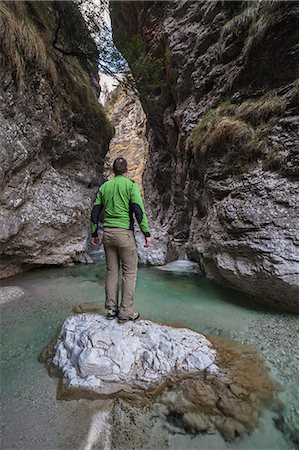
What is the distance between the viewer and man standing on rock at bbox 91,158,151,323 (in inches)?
135

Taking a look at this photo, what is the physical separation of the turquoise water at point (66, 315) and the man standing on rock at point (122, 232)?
1161 millimetres

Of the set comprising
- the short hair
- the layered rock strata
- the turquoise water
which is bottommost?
the turquoise water

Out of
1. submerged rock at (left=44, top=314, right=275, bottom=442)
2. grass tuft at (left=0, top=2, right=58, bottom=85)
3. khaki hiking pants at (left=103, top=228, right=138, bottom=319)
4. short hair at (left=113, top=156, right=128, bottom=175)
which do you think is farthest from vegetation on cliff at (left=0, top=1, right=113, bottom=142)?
submerged rock at (left=44, top=314, right=275, bottom=442)

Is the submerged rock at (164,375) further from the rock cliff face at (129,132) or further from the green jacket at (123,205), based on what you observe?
the rock cliff face at (129,132)

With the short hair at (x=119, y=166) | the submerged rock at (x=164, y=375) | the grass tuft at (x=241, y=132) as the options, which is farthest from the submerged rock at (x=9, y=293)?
the grass tuft at (x=241, y=132)

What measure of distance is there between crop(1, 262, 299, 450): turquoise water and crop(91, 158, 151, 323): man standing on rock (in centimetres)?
116

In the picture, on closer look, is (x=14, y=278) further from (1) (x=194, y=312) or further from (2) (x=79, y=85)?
(2) (x=79, y=85)

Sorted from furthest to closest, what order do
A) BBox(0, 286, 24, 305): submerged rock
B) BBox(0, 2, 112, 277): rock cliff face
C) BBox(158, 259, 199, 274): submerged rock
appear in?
BBox(158, 259, 199, 274): submerged rock, BBox(0, 2, 112, 277): rock cliff face, BBox(0, 286, 24, 305): submerged rock

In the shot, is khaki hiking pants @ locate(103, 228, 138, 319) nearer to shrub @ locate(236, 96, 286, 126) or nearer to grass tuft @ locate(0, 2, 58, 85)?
shrub @ locate(236, 96, 286, 126)

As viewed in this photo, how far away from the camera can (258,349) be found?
3.38m

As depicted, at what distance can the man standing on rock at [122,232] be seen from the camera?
3.43 metres

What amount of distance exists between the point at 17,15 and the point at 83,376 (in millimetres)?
7807

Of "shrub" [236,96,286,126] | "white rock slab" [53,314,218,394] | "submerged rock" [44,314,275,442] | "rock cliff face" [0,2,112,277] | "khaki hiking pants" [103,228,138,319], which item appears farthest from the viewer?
"rock cliff face" [0,2,112,277]

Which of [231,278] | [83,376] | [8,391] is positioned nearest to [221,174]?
[231,278]
